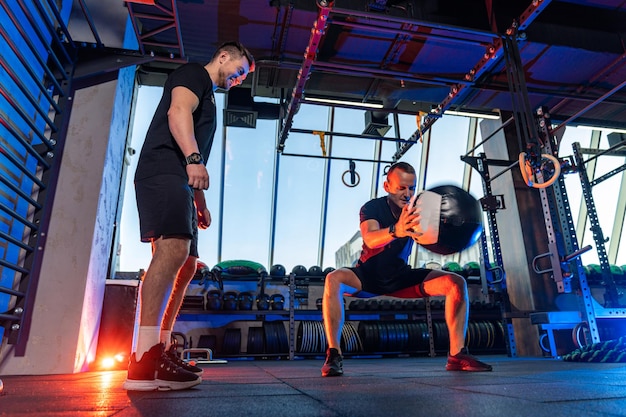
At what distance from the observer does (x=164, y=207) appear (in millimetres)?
1428

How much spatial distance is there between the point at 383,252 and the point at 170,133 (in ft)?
4.66

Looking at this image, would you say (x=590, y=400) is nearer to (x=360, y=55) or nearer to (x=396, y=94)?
(x=360, y=55)

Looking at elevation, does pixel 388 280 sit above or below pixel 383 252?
below

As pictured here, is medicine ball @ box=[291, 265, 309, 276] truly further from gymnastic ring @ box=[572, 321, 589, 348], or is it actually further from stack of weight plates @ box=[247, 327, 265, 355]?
gymnastic ring @ box=[572, 321, 589, 348]

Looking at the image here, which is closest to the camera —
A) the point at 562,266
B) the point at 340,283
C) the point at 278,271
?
the point at 340,283

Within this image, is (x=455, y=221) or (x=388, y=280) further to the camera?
(x=388, y=280)

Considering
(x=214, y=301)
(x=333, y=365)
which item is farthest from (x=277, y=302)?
(x=333, y=365)

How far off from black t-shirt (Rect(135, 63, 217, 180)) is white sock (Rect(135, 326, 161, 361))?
564mm

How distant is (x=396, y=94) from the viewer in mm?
5184

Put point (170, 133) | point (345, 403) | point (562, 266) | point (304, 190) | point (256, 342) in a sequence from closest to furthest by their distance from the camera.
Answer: point (345, 403), point (170, 133), point (562, 266), point (256, 342), point (304, 190)

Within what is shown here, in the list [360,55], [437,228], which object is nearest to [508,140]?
[360,55]

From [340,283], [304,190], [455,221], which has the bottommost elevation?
[340,283]

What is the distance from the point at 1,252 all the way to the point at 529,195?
6146 millimetres

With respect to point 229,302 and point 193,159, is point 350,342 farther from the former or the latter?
point 193,159
